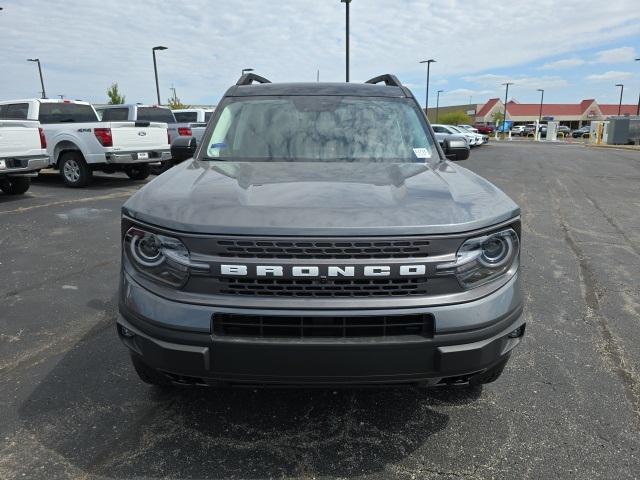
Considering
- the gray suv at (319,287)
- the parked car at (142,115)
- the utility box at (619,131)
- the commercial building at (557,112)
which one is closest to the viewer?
the gray suv at (319,287)

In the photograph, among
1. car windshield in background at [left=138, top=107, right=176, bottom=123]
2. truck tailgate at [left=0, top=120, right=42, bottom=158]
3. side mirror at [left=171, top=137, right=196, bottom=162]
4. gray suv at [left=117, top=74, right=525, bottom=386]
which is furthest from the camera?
car windshield in background at [left=138, top=107, right=176, bottom=123]

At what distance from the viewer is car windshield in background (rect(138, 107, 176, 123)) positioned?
574 inches

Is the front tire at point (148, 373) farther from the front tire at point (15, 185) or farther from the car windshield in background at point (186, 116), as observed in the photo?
the car windshield in background at point (186, 116)

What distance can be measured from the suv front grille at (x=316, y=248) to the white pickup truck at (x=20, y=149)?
9154 millimetres

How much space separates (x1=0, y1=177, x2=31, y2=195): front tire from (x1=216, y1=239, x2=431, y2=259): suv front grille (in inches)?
404

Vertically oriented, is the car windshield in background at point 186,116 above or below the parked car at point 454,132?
above

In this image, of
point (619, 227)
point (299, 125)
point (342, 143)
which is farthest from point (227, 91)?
point (619, 227)

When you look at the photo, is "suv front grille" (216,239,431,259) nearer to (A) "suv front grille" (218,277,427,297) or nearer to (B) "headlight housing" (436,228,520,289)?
(A) "suv front grille" (218,277,427,297)

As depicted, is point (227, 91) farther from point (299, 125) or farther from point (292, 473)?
point (292, 473)

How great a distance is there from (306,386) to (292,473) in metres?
0.49

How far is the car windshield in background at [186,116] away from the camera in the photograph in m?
17.8

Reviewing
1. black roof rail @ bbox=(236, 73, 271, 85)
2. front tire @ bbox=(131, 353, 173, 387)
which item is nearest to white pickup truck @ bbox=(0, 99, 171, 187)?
black roof rail @ bbox=(236, 73, 271, 85)

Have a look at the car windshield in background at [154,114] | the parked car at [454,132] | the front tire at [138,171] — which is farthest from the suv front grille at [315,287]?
the parked car at [454,132]

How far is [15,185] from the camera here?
34.9ft
